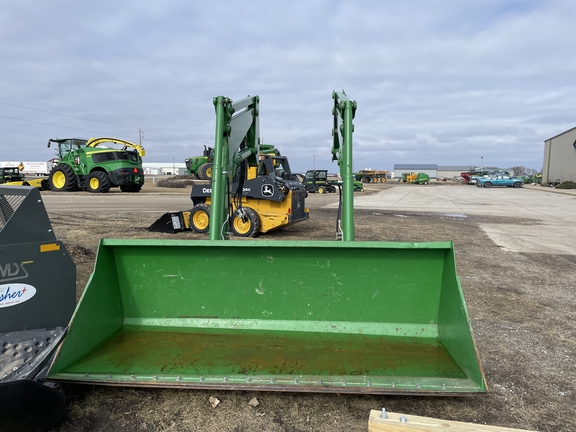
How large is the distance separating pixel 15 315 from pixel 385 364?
258 centimetres

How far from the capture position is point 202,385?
2432 millimetres

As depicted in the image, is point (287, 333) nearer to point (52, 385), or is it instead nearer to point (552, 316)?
point (52, 385)

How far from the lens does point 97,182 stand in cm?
2086

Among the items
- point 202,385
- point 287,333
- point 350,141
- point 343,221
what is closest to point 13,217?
point 202,385

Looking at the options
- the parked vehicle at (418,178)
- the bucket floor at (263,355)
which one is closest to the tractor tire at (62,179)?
the bucket floor at (263,355)

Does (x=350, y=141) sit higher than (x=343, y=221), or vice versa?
(x=350, y=141)

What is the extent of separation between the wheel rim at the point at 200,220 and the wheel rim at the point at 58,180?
53.8ft

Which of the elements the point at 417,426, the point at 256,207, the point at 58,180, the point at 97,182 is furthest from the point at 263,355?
the point at 58,180

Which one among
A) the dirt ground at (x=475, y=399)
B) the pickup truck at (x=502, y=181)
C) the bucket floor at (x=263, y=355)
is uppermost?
the bucket floor at (x=263, y=355)

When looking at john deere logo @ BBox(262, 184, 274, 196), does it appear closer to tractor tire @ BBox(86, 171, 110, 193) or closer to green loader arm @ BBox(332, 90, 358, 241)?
green loader arm @ BBox(332, 90, 358, 241)

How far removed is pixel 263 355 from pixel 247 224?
19.3 feet

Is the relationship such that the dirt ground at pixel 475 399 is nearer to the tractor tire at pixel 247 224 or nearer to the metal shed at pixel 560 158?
the tractor tire at pixel 247 224

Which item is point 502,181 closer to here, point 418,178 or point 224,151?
point 418,178

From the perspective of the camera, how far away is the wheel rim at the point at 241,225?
28.2ft
